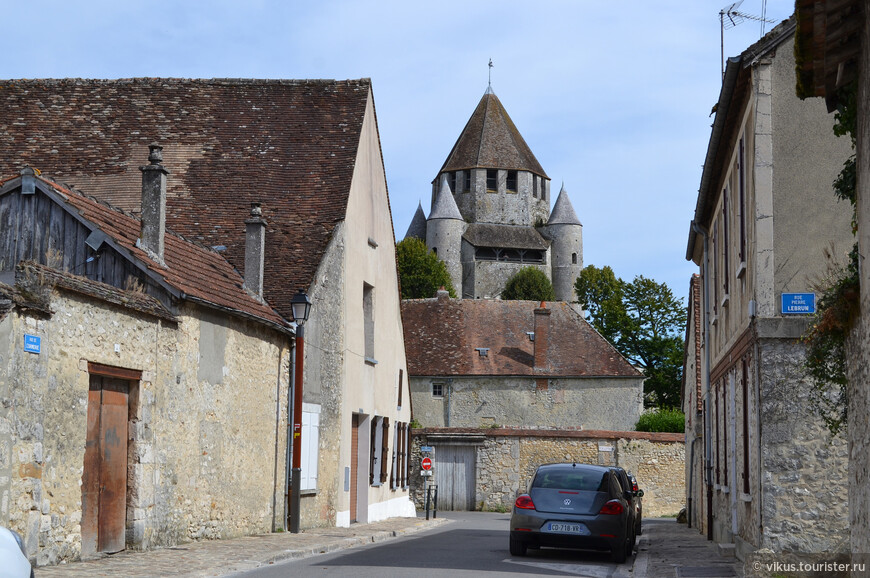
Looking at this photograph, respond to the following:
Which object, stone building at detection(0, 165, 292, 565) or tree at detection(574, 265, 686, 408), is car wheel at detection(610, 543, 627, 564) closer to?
stone building at detection(0, 165, 292, 565)

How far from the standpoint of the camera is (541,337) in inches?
1919

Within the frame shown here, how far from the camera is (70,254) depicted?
49.4ft

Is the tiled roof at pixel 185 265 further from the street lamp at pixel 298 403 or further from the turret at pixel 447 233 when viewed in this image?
the turret at pixel 447 233

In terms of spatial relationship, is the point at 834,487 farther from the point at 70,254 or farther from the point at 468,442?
the point at 468,442

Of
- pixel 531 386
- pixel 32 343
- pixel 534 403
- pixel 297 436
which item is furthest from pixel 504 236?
pixel 32 343

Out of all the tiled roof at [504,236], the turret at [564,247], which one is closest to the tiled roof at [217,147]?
the tiled roof at [504,236]

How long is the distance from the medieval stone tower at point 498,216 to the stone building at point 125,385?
87575 millimetres

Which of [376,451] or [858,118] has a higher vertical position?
[858,118]

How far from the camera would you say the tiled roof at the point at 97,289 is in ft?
36.9

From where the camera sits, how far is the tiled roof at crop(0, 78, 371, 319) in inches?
821

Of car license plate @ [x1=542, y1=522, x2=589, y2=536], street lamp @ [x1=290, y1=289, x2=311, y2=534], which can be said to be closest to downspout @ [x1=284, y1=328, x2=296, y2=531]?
street lamp @ [x1=290, y1=289, x2=311, y2=534]

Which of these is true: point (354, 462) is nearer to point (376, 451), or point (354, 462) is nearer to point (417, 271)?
point (376, 451)

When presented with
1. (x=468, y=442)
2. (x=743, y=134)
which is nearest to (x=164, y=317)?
(x=743, y=134)

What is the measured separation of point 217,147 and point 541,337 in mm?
28031
